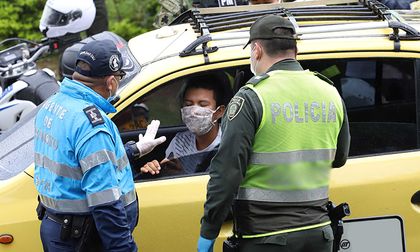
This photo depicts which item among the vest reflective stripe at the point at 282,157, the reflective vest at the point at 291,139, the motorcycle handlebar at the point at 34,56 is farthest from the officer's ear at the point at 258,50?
the motorcycle handlebar at the point at 34,56

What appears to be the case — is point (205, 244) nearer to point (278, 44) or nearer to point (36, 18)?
point (278, 44)

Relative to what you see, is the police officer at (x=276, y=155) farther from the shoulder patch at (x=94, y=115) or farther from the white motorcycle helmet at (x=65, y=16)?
the white motorcycle helmet at (x=65, y=16)

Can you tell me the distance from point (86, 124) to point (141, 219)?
0.77m

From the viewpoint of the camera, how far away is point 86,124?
339 centimetres

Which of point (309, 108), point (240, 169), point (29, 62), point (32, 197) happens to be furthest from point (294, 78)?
point (29, 62)

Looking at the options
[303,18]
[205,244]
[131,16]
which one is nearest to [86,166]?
[205,244]

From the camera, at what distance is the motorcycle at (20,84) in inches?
253

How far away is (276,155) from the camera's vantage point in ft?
10.8

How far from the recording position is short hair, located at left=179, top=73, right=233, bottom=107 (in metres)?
4.14

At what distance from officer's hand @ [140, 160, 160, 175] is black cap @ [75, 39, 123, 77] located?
0.69m

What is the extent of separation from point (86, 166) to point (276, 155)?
803 mm

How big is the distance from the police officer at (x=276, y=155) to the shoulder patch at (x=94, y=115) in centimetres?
53

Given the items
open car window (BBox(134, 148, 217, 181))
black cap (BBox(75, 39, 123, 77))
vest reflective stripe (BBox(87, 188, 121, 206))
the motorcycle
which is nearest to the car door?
open car window (BBox(134, 148, 217, 181))

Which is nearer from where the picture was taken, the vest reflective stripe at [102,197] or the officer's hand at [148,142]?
the vest reflective stripe at [102,197]
